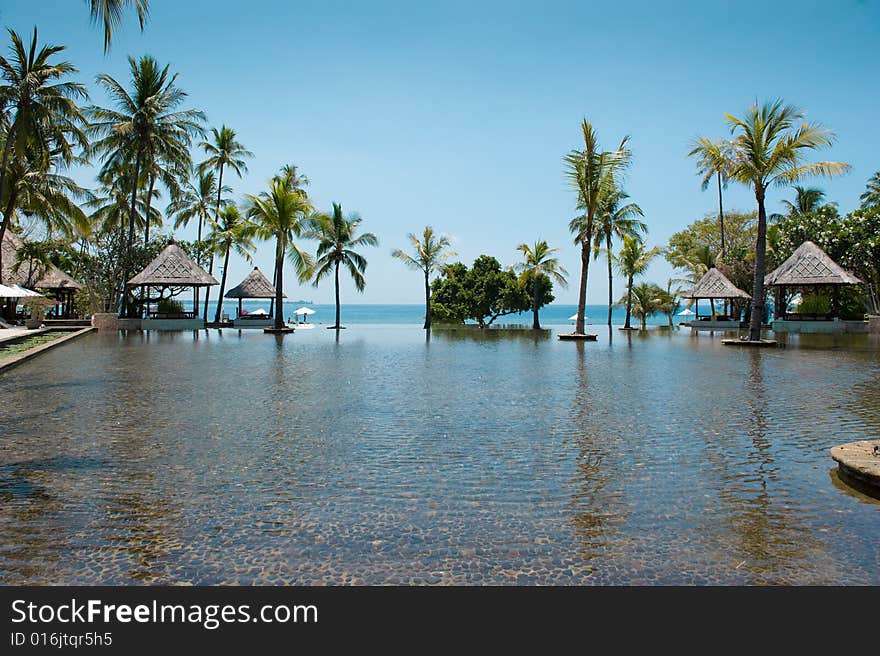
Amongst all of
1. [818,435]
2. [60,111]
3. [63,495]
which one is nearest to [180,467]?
[63,495]

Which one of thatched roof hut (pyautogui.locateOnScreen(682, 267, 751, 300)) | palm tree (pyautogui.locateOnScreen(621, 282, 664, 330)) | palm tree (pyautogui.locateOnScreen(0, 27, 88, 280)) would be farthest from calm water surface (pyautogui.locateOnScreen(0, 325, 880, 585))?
palm tree (pyautogui.locateOnScreen(621, 282, 664, 330))

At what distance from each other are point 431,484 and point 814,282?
34.1 m

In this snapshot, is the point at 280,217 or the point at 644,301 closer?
the point at 280,217

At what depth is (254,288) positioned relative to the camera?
141 ft

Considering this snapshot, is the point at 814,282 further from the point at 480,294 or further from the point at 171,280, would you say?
the point at 171,280

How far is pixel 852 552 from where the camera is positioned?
396 cm

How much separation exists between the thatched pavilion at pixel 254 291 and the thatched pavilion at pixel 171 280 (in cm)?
403

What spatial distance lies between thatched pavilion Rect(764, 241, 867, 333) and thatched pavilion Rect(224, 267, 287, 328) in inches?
1127

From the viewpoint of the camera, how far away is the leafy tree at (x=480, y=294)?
49969 mm

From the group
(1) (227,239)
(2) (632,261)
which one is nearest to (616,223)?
(2) (632,261)

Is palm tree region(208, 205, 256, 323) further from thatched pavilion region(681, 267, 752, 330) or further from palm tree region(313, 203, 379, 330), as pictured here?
thatched pavilion region(681, 267, 752, 330)

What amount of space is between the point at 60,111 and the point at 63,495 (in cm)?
2624

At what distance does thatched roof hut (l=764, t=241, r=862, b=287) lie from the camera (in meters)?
33.3
